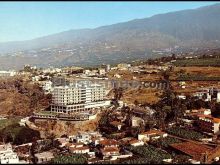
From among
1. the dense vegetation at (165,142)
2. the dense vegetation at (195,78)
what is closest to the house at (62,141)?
the dense vegetation at (165,142)

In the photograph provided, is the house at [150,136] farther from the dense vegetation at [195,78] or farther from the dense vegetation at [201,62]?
the dense vegetation at [201,62]

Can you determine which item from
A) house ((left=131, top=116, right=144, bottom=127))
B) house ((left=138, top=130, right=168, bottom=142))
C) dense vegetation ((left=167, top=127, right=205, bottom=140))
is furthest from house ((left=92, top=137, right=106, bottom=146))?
dense vegetation ((left=167, top=127, right=205, bottom=140))

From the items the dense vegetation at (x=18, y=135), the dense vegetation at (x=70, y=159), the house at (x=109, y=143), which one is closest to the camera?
the dense vegetation at (x=70, y=159)

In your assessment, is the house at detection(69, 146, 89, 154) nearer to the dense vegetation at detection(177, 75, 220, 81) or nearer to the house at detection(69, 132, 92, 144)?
the house at detection(69, 132, 92, 144)

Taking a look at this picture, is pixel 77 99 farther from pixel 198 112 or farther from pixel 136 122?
pixel 198 112

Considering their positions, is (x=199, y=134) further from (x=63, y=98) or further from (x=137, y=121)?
(x=63, y=98)

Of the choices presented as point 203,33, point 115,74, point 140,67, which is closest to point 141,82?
point 115,74
